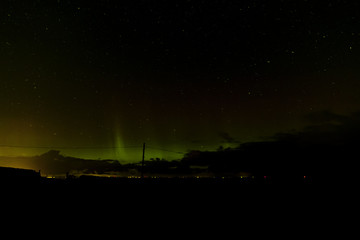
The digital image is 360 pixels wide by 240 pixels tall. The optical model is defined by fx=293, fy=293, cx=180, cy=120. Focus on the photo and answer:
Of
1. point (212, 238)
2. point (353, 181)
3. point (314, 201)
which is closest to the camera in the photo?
point (212, 238)

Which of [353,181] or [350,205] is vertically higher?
[353,181]

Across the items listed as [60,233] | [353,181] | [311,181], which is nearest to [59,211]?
[60,233]

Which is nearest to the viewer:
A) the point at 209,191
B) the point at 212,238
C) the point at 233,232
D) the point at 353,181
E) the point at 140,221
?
the point at 212,238

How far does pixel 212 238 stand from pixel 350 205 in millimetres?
7478

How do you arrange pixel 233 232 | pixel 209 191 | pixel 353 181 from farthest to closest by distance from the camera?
pixel 209 191, pixel 353 181, pixel 233 232

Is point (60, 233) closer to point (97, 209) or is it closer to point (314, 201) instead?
point (97, 209)

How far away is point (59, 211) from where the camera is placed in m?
12.4

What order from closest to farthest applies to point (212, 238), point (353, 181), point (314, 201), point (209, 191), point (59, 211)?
1. point (212, 238)
2. point (59, 211)
3. point (314, 201)
4. point (353, 181)
5. point (209, 191)

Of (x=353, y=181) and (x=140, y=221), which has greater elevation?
(x=353, y=181)

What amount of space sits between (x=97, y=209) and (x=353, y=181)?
40.0 ft

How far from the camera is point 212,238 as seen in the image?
871 cm

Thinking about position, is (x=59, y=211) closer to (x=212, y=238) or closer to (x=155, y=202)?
(x=155, y=202)

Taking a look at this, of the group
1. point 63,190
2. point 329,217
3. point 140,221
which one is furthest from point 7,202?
point 329,217

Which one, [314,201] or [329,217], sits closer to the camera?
[329,217]
